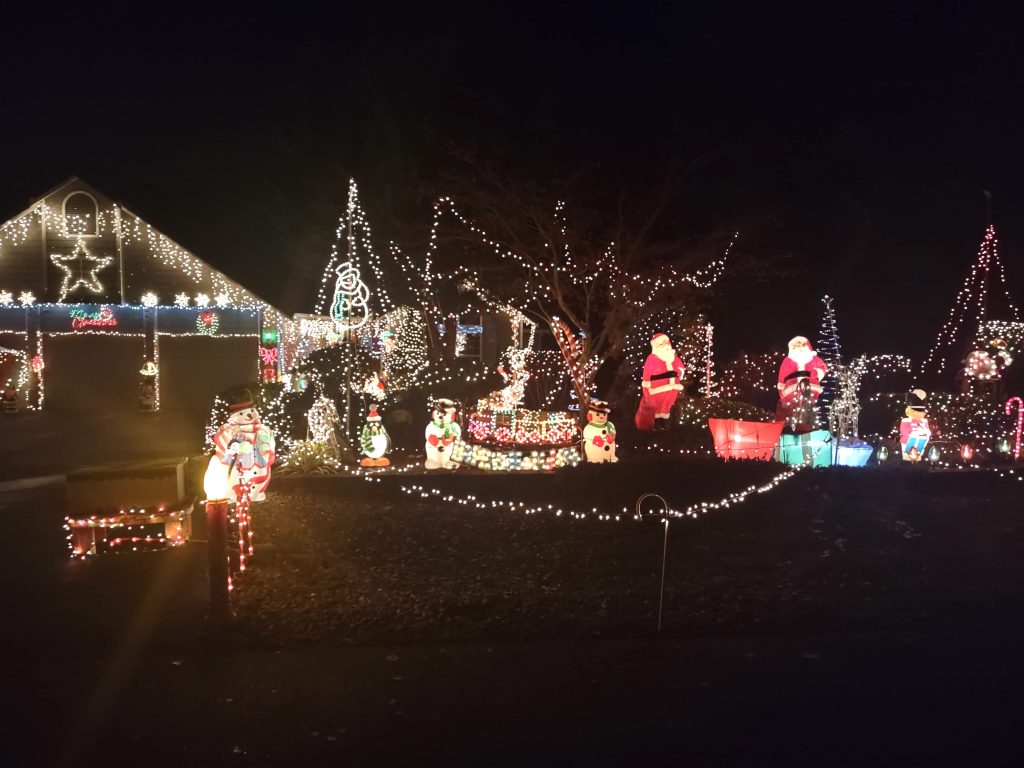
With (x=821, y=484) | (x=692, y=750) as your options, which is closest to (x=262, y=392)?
(x=821, y=484)

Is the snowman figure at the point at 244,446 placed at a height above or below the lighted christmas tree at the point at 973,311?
below

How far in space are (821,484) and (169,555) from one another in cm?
673

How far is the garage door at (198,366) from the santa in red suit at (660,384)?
39.3 feet

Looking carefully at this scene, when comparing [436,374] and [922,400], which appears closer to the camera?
[922,400]

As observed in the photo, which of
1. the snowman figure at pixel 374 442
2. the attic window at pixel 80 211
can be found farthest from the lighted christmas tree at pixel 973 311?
the attic window at pixel 80 211

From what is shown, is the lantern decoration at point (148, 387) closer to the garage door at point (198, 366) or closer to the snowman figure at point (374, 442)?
the garage door at point (198, 366)

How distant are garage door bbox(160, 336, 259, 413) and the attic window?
10.5 feet

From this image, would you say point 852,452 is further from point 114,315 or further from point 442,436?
point 114,315

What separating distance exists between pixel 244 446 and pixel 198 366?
13.4 meters

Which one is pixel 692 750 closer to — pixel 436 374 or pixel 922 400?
pixel 922 400

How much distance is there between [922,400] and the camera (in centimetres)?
1172

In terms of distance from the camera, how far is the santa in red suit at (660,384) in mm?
11805

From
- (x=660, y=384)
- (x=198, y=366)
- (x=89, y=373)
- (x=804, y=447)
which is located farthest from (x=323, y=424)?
(x=89, y=373)

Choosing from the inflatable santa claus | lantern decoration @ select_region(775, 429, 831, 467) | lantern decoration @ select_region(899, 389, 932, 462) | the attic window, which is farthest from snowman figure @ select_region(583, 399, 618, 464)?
the attic window
